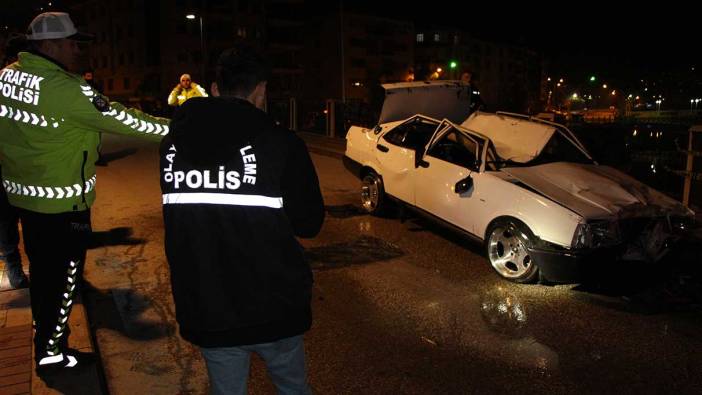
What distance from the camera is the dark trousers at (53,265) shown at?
10.1ft

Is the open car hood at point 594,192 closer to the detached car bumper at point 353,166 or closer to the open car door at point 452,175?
the open car door at point 452,175

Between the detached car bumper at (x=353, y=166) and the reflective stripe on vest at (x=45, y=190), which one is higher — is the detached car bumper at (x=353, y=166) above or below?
below

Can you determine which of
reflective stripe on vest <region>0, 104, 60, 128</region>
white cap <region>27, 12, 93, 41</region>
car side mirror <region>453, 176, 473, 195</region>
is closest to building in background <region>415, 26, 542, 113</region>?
car side mirror <region>453, 176, 473, 195</region>

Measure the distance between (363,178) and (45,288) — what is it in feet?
17.7

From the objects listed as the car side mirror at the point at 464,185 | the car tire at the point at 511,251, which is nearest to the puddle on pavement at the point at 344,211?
the car side mirror at the point at 464,185

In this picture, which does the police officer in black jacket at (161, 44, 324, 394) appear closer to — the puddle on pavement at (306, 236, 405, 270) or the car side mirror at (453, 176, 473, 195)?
the puddle on pavement at (306, 236, 405, 270)

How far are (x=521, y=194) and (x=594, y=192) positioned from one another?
2.27 ft

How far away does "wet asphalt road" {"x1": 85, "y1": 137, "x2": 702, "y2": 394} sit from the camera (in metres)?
3.56

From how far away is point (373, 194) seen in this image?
25.7ft

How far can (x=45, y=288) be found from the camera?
10.3ft

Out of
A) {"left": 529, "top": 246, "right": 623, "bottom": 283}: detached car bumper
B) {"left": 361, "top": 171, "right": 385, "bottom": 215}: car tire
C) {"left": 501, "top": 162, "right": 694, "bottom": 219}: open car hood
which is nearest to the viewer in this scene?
{"left": 529, "top": 246, "right": 623, "bottom": 283}: detached car bumper

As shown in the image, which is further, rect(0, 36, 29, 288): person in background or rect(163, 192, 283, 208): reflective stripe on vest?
rect(0, 36, 29, 288): person in background

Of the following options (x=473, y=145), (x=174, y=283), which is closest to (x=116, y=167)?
(x=473, y=145)

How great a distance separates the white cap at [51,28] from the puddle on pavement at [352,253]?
11.2 feet
